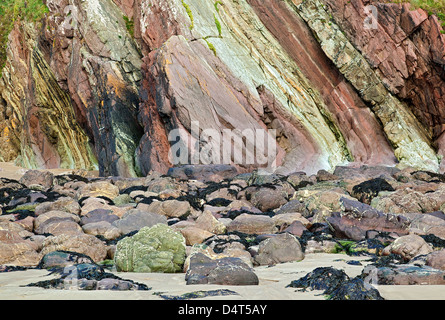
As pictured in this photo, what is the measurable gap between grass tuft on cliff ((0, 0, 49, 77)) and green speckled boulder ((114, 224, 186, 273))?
22101 millimetres

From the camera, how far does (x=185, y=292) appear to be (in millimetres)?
4031

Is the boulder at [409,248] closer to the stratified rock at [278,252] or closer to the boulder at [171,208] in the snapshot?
the stratified rock at [278,252]

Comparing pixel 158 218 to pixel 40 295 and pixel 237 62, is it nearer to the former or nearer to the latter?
pixel 40 295

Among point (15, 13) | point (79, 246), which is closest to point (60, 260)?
point (79, 246)

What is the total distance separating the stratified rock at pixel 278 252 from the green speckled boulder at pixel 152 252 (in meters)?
1.00

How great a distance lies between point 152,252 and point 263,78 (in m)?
14.9

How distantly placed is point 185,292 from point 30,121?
25.8 meters

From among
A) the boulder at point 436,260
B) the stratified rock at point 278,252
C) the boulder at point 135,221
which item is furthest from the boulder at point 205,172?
the boulder at point 436,260

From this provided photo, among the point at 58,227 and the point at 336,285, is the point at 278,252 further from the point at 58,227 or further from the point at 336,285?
the point at 58,227

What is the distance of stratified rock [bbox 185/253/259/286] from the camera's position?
4398 mm

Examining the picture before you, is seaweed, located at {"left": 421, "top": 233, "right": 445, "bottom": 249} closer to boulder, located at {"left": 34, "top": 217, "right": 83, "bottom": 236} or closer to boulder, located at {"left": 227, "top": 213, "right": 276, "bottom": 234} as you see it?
boulder, located at {"left": 227, "top": 213, "right": 276, "bottom": 234}

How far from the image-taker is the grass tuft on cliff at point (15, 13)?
2604cm

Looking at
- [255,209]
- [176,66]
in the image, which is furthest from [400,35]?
[255,209]

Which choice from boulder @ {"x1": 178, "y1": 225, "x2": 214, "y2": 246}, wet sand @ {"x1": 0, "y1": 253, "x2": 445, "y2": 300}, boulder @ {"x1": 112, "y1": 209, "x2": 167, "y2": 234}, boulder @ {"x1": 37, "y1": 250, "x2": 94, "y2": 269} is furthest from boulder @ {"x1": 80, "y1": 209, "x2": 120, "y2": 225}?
wet sand @ {"x1": 0, "y1": 253, "x2": 445, "y2": 300}
